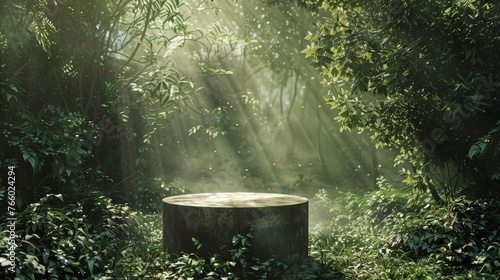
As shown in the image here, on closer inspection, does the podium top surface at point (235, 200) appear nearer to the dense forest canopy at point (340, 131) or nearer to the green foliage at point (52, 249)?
the dense forest canopy at point (340, 131)

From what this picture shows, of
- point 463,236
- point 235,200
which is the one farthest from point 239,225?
point 463,236

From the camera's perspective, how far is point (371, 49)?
268 inches

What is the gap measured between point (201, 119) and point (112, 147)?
13.5ft

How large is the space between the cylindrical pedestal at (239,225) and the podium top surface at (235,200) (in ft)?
0.04

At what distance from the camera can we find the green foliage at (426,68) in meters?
6.46

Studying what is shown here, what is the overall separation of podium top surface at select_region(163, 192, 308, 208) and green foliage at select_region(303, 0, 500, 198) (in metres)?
1.59

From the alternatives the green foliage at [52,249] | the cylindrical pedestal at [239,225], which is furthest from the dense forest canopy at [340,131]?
the cylindrical pedestal at [239,225]

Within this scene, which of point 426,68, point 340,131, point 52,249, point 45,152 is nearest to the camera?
point 52,249

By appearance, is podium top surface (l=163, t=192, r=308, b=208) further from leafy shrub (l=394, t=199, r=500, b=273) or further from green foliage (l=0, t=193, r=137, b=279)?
leafy shrub (l=394, t=199, r=500, b=273)

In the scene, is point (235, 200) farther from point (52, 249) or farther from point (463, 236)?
point (463, 236)

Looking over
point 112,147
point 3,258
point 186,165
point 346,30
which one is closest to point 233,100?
point 186,165

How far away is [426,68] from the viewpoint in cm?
676

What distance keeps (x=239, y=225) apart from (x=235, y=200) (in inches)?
34.9

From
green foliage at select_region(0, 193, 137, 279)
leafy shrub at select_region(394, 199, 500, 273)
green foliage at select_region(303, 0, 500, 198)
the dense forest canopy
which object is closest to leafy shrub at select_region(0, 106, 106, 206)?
the dense forest canopy
